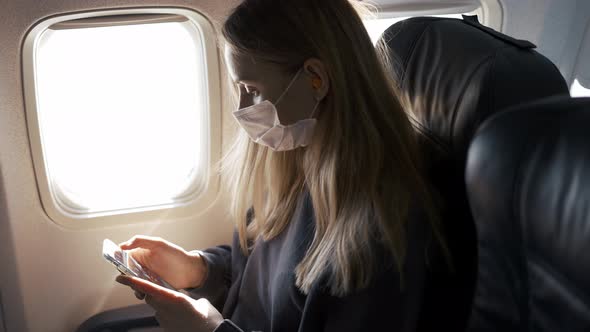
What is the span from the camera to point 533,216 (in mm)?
930

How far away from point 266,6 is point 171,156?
101 cm

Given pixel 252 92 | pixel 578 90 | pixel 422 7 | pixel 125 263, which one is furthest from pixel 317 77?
pixel 578 90

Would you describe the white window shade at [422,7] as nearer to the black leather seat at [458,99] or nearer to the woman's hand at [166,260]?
the black leather seat at [458,99]

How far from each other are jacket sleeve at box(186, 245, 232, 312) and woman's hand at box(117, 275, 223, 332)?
0.35 meters

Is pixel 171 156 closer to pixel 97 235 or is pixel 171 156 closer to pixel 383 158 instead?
pixel 97 235

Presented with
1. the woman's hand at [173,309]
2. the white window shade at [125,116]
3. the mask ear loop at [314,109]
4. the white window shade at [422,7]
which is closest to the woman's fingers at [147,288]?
the woman's hand at [173,309]

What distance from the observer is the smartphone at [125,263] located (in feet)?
4.60

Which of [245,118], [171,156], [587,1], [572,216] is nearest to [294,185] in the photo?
[245,118]

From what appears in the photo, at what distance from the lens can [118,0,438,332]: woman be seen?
116 centimetres

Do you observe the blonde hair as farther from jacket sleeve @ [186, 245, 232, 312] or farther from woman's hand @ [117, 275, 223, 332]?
jacket sleeve @ [186, 245, 232, 312]

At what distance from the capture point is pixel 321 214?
1.33 meters

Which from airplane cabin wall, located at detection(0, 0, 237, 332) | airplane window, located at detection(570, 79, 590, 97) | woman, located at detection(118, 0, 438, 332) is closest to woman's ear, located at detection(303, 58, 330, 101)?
woman, located at detection(118, 0, 438, 332)

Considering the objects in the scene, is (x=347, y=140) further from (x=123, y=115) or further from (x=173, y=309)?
(x=123, y=115)

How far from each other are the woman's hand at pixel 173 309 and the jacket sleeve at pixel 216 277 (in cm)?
35
